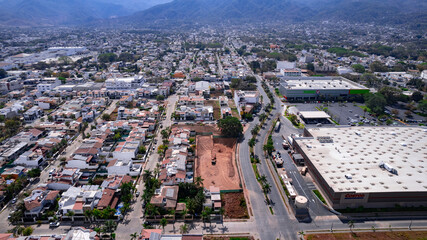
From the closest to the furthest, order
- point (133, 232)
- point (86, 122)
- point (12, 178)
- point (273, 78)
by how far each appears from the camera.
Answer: point (133, 232)
point (12, 178)
point (86, 122)
point (273, 78)

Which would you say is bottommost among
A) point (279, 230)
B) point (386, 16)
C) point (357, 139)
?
point (279, 230)

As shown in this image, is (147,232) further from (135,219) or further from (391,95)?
(391,95)

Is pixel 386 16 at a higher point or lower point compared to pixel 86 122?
higher

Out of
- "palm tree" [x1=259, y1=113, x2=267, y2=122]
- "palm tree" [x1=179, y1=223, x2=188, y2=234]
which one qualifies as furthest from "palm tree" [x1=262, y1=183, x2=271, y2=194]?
"palm tree" [x1=259, y1=113, x2=267, y2=122]

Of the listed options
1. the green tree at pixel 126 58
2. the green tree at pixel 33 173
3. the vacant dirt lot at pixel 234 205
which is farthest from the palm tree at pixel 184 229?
the green tree at pixel 126 58

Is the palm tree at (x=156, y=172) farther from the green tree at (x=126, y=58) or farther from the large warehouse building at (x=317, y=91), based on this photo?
the green tree at (x=126, y=58)

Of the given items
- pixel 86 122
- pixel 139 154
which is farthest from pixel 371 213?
pixel 86 122

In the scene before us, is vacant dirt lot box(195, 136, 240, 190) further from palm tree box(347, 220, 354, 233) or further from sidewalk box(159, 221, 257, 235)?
palm tree box(347, 220, 354, 233)

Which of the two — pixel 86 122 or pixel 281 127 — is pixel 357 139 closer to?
pixel 281 127
